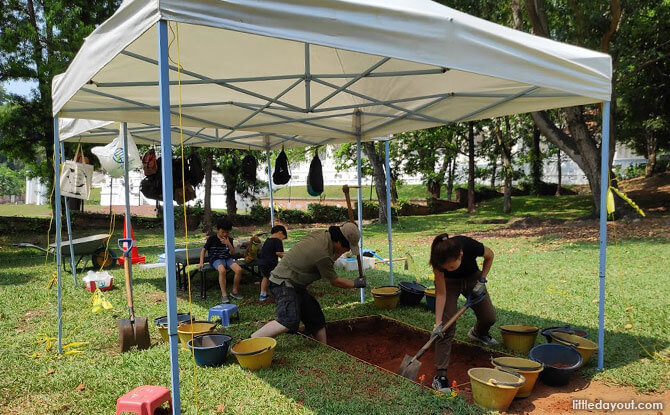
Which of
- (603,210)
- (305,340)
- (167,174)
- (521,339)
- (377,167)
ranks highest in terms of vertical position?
(377,167)

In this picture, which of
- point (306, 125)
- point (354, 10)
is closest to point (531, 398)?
point (354, 10)

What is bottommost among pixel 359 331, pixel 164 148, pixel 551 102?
pixel 359 331

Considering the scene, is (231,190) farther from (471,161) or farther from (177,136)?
(177,136)

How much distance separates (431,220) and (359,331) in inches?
566

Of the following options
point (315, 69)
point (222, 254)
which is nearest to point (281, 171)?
point (222, 254)

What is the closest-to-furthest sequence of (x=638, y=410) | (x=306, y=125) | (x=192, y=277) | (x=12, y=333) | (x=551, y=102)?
(x=638, y=410)
(x=551, y=102)
(x=12, y=333)
(x=306, y=125)
(x=192, y=277)

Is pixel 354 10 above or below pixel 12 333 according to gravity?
above

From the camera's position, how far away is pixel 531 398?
11.2 ft

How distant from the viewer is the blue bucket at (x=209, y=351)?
4.00 metres

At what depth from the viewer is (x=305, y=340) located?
477cm

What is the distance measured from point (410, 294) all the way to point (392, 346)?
1245 millimetres

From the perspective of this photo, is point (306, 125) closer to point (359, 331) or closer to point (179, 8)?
point (359, 331)

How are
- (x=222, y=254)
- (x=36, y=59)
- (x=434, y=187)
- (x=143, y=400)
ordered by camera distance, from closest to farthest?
1. (x=143, y=400)
2. (x=222, y=254)
3. (x=36, y=59)
4. (x=434, y=187)

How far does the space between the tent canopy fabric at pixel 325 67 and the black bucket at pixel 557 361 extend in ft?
6.85
